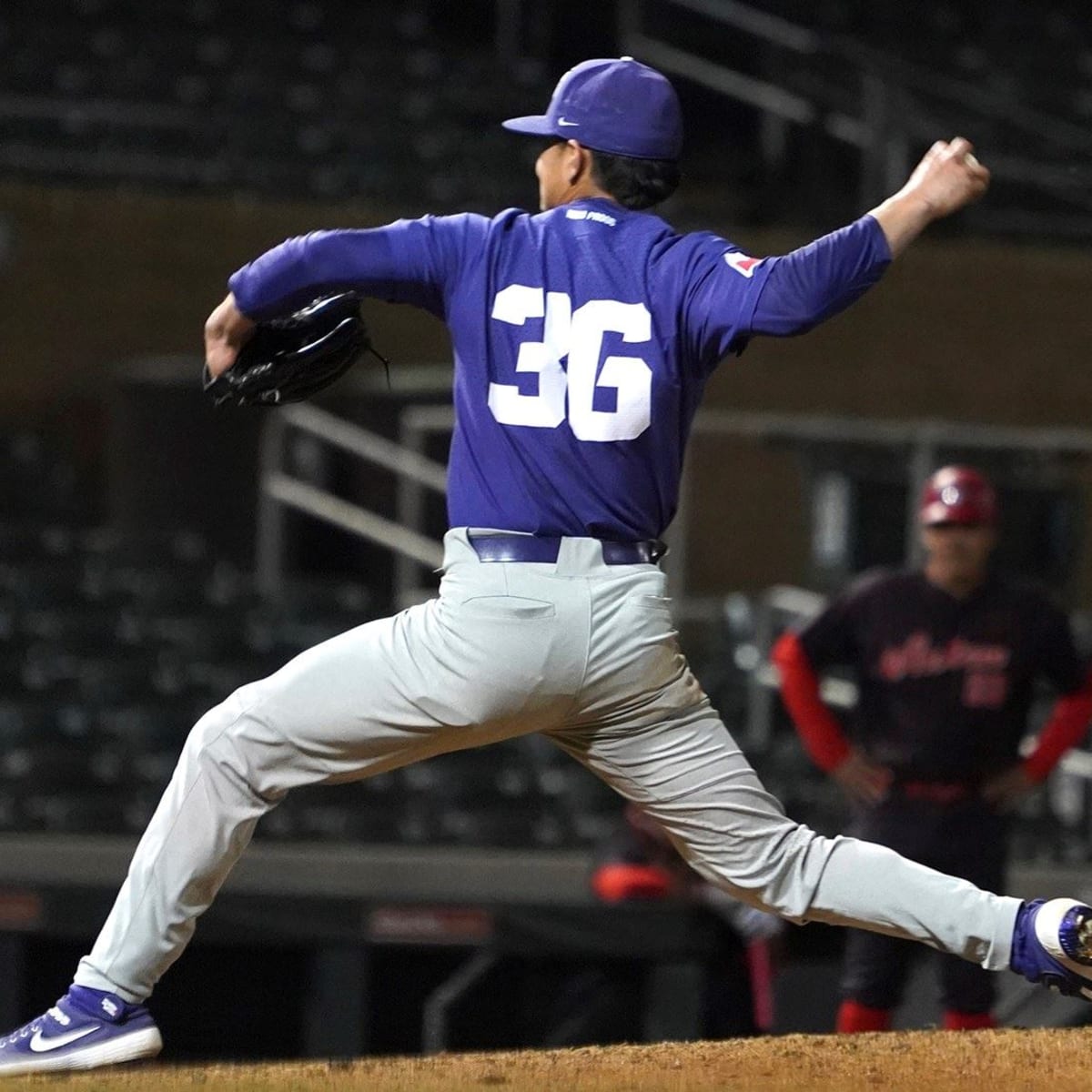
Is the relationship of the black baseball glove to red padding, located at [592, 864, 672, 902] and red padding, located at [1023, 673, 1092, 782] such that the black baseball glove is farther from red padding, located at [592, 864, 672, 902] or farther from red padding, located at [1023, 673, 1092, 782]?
red padding, located at [592, 864, 672, 902]

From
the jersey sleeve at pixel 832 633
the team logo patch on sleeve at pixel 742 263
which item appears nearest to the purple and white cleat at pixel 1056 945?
the team logo patch on sleeve at pixel 742 263

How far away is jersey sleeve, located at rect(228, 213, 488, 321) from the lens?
3.71 m

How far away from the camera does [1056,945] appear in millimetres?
3828

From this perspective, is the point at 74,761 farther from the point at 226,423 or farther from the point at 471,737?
the point at 471,737

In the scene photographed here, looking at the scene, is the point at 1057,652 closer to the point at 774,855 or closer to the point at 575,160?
the point at 774,855

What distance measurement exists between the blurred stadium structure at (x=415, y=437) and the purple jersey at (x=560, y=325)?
3.41 metres

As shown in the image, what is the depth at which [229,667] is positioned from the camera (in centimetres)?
1005

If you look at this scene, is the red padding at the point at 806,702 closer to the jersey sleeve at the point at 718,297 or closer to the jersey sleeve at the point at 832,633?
the jersey sleeve at the point at 832,633

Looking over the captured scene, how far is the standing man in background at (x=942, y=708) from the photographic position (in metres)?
5.72

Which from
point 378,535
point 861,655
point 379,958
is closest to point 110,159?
point 378,535

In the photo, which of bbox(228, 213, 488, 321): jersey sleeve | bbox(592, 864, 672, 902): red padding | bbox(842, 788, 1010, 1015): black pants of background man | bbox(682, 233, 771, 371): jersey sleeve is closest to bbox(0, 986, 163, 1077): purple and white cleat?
bbox(228, 213, 488, 321): jersey sleeve

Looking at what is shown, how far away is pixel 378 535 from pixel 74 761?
74.6 inches

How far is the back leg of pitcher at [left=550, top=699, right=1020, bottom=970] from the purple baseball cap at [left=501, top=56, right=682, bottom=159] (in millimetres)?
980

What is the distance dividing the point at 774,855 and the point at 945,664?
6.89 feet
